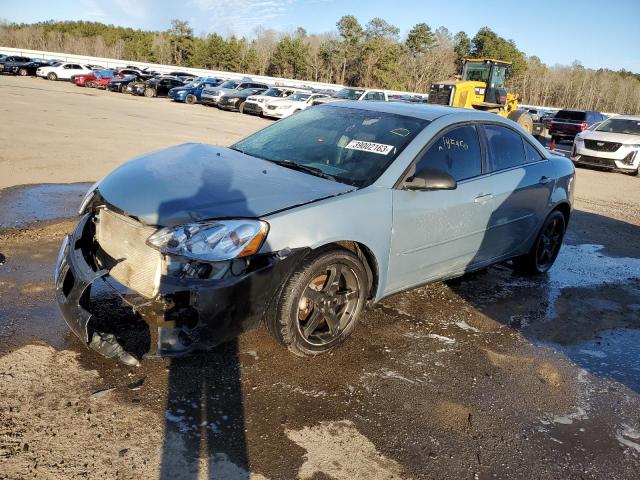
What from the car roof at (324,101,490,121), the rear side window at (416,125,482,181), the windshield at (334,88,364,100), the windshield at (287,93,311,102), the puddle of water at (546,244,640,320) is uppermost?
the windshield at (334,88,364,100)

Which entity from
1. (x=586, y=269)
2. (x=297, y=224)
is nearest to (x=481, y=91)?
(x=586, y=269)

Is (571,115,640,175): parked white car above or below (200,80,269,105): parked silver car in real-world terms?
below

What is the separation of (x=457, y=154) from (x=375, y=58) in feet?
257

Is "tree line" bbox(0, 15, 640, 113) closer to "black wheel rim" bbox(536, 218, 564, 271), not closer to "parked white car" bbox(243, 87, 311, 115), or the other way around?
"parked white car" bbox(243, 87, 311, 115)

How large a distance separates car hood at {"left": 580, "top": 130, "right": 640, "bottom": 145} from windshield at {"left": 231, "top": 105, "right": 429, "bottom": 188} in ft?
44.1

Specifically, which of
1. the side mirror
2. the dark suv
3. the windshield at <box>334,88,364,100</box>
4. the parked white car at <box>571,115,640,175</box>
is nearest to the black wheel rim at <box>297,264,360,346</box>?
the side mirror

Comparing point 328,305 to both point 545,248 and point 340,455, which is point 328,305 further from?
point 545,248

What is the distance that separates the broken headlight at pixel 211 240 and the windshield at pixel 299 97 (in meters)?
24.5

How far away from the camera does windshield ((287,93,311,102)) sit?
1047 inches

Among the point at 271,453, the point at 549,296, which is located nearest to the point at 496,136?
the point at 549,296

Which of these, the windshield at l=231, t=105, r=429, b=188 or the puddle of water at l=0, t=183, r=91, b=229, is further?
the puddle of water at l=0, t=183, r=91, b=229

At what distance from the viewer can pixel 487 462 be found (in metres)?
2.71

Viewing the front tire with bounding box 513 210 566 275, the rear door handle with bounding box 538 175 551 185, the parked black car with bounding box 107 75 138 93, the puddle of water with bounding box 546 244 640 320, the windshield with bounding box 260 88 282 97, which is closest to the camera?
the rear door handle with bounding box 538 175 551 185

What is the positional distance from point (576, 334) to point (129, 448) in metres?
3.60
